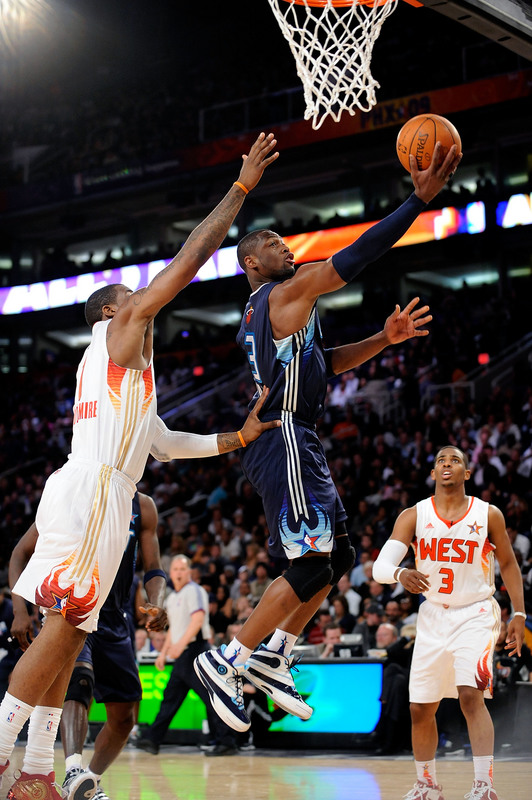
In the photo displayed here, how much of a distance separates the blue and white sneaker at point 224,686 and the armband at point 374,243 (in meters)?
1.95

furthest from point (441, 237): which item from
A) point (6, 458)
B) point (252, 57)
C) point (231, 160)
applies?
point (6, 458)

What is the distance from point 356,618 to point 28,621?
23.6ft

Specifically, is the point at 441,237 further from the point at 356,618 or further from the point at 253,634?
the point at 253,634

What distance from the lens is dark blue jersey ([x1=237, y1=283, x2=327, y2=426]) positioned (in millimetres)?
4934

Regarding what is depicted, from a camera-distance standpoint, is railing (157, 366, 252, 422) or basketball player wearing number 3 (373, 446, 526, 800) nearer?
basketball player wearing number 3 (373, 446, 526, 800)

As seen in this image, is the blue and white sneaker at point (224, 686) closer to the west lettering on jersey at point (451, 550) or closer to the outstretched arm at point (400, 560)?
the outstretched arm at point (400, 560)

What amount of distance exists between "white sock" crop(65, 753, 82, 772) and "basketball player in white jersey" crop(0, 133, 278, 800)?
949 mm

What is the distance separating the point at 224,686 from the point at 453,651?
6.73 feet

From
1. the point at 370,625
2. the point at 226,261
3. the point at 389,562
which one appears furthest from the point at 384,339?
the point at 226,261

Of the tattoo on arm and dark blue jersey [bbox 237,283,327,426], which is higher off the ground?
dark blue jersey [bbox 237,283,327,426]

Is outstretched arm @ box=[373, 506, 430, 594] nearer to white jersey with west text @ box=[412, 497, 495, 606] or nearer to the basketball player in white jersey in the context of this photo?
white jersey with west text @ box=[412, 497, 495, 606]

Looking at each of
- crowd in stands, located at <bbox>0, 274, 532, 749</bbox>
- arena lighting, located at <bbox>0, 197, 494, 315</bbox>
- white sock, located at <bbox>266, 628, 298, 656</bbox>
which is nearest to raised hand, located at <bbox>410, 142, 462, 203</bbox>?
white sock, located at <bbox>266, 628, 298, 656</bbox>

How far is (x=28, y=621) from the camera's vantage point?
5.08m

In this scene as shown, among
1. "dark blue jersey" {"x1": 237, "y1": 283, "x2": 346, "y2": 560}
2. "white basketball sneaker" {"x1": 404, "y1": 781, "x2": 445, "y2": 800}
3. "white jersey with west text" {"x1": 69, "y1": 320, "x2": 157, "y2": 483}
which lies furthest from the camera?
"white basketball sneaker" {"x1": 404, "y1": 781, "x2": 445, "y2": 800}
